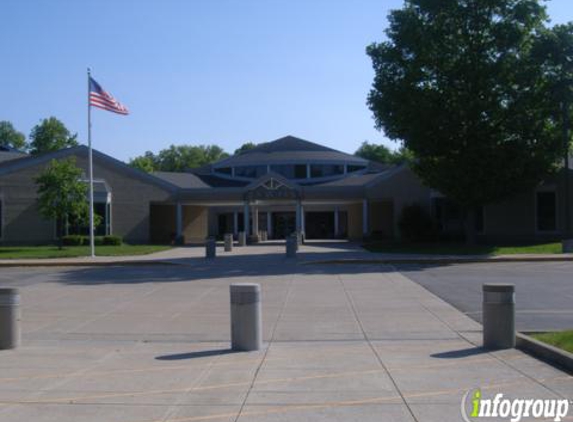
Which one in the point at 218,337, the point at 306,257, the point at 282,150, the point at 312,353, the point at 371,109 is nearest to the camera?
the point at 312,353

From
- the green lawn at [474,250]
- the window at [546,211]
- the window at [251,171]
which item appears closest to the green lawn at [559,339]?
the green lawn at [474,250]

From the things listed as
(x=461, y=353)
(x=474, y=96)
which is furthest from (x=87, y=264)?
(x=461, y=353)

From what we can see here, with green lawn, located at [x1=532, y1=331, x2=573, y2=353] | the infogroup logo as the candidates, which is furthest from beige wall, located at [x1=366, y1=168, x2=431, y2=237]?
the infogroup logo

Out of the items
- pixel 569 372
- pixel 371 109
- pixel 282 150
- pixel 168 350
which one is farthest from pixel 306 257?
pixel 282 150

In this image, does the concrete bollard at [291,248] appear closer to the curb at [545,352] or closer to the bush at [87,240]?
the bush at [87,240]

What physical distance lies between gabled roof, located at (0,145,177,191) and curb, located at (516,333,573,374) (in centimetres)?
3895

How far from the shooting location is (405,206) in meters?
44.3

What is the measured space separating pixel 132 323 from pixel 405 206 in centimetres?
3218

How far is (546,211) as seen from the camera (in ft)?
132

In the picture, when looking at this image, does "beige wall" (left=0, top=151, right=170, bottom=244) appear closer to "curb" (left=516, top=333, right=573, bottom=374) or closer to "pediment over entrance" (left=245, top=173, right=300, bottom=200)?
"pediment over entrance" (left=245, top=173, right=300, bottom=200)

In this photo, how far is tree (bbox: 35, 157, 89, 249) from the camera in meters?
38.8

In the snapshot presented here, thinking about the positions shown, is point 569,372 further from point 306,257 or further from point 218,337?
point 306,257

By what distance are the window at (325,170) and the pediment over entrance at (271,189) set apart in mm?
11499

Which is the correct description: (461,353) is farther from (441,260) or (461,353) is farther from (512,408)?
(441,260)
